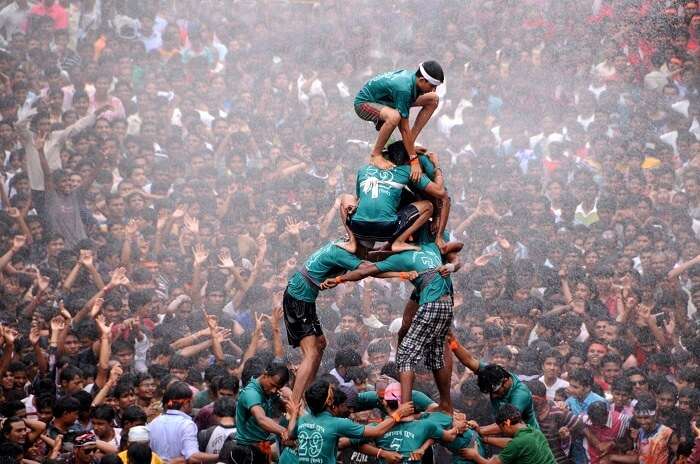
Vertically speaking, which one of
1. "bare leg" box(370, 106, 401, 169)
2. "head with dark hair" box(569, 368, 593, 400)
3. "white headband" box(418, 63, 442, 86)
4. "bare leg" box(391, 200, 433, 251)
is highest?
"white headband" box(418, 63, 442, 86)

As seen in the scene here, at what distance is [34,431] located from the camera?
967cm

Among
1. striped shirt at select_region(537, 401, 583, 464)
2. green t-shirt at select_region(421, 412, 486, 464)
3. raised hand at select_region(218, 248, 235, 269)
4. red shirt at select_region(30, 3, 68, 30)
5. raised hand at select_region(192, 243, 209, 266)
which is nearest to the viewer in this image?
green t-shirt at select_region(421, 412, 486, 464)

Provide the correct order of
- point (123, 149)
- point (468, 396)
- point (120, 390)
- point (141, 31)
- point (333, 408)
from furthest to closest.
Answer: point (141, 31) → point (123, 149) → point (468, 396) → point (120, 390) → point (333, 408)

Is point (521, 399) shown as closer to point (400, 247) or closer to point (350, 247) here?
point (400, 247)

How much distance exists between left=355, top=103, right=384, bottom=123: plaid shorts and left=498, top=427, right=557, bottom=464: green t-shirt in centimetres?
318

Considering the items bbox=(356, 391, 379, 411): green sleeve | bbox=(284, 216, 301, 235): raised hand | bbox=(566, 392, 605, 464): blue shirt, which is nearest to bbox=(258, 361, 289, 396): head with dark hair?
bbox=(356, 391, 379, 411): green sleeve

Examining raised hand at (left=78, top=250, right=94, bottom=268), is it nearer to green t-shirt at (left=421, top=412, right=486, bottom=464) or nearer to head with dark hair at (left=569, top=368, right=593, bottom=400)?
green t-shirt at (left=421, top=412, right=486, bottom=464)

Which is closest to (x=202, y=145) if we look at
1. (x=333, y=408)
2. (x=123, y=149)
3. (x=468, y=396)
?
(x=123, y=149)

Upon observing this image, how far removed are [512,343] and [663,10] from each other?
31.3ft

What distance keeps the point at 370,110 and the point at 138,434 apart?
12.0 feet

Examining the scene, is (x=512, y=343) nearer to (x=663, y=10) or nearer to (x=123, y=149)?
(x=123, y=149)

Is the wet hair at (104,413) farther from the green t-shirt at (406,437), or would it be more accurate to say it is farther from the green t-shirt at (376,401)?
the green t-shirt at (406,437)

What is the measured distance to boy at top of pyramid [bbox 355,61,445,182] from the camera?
931cm

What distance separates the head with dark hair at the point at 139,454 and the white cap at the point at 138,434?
0.86 feet
